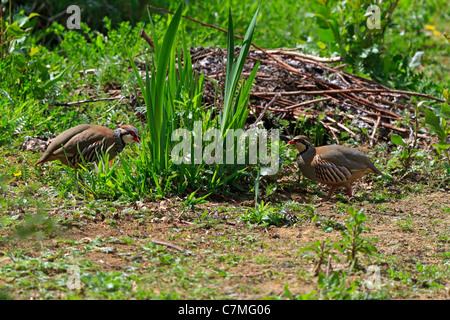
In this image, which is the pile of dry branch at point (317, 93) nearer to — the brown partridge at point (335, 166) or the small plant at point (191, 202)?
the brown partridge at point (335, 166)

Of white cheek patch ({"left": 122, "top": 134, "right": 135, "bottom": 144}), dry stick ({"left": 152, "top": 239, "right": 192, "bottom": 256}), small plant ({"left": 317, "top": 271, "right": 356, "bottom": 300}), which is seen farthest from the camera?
white cheek patch ({"left": 122, "top": 134, "right": 135, "bottom": 144})

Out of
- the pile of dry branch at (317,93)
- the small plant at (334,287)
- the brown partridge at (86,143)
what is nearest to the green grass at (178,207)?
the small plant at (334,287)

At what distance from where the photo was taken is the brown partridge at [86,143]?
18.3 ft

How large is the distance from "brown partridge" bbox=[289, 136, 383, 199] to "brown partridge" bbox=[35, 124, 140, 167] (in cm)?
178

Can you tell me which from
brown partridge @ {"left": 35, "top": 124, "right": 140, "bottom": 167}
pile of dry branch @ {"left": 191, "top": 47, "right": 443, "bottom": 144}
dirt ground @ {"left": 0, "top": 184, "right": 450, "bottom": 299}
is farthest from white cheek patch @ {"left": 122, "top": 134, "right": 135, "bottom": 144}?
Answer: dirt ground @ {"left": 0, "top": 184, "right": 450, "bottom": 299}

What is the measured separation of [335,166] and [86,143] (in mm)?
2421

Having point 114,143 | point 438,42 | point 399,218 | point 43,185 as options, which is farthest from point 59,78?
point 438,42

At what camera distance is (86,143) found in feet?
18.7

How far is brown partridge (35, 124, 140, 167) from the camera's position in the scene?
559 centimetres

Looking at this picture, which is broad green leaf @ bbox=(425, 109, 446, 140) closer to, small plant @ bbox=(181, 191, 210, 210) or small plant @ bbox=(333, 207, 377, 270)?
small plant @ bbox=(333, 207, 377, 270)

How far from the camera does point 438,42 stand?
34.5 feet

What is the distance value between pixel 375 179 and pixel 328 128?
973mm

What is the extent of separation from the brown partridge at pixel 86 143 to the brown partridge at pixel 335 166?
1.78 metres
